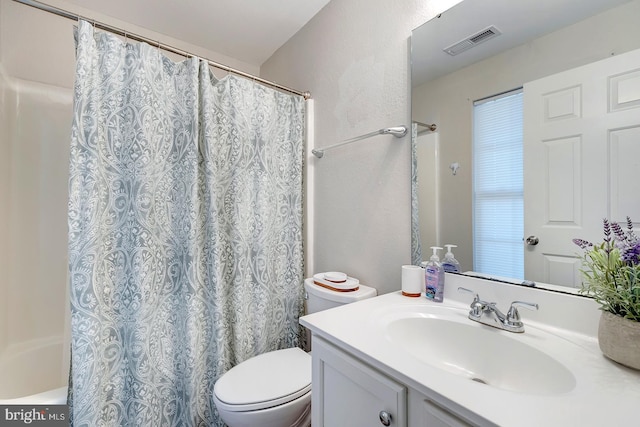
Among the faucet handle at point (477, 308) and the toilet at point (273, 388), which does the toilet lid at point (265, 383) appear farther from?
the faucet handle at point (477, 308)

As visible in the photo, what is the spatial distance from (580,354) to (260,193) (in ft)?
4.59

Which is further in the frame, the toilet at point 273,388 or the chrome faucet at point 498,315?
the toilet at point 273,388

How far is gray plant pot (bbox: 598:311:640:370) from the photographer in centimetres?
57

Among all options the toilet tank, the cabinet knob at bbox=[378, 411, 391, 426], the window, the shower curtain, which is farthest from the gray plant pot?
the shower curtain

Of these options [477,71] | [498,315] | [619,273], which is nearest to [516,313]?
[498,315]

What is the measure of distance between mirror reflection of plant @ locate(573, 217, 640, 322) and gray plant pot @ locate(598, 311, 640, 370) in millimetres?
19

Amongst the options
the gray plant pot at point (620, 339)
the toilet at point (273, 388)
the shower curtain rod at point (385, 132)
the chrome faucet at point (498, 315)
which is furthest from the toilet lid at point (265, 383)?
the shower curtain rod at point (385, 132)

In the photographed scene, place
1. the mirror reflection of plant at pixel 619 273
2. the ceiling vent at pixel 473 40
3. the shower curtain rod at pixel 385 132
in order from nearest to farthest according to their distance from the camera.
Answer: the mirror reflection of plant at pixel 619 273, the ceiling vent at pixel 473 40, the shower curtain rod at pixel 385 132

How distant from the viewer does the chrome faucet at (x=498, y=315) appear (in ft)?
2.62

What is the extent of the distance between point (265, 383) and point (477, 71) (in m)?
1.51

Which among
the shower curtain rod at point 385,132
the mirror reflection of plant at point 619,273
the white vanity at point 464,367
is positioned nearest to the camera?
the white vanity at point 464,367

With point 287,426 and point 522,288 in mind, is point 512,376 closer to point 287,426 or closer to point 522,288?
point 522,288

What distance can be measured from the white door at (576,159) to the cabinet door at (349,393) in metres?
0.61

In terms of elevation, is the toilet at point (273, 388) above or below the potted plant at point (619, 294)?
below
